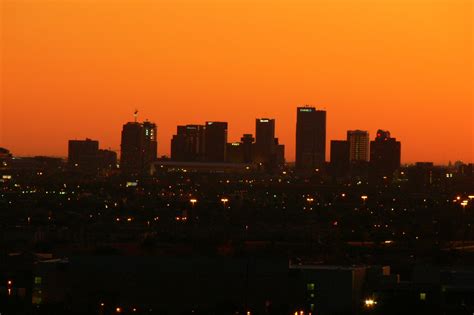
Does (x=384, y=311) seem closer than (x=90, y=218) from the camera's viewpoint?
Yes

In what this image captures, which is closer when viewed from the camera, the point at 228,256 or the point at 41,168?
the point at 228,256

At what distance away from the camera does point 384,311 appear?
99.7 feet

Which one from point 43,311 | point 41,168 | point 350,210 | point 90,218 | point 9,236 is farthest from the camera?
point 41,168

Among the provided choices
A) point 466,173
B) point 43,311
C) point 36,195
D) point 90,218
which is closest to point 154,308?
point 43,311

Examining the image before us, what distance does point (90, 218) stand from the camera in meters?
68.8

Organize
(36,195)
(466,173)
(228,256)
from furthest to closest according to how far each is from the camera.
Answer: (466,173) → (36,195) → (228,256)

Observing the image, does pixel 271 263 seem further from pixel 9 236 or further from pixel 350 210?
pixel 350 210

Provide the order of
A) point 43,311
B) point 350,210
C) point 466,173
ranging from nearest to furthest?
1. point 43,311
2. point 350,210
3. point 466,173

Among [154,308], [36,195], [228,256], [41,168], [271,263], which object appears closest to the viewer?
[154,308]

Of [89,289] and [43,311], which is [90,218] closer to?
[89,289]

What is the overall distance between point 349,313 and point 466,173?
12173cm

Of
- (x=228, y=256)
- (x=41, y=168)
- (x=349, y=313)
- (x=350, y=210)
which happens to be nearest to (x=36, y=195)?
(x=350, y=210)

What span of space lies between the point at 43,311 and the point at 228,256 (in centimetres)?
967

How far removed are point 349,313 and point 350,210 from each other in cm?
5114
